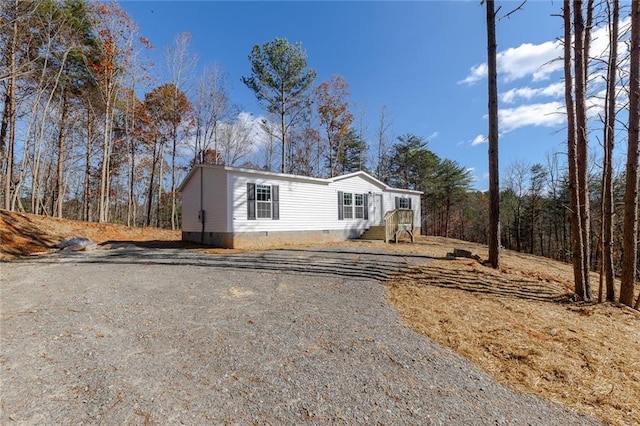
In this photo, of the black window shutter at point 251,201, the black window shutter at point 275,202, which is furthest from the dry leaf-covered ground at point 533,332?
the black window shutter at point 251,201

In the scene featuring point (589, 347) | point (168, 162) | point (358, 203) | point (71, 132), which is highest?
point (71, 132)

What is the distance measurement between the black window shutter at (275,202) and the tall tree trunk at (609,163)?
9.33 meters

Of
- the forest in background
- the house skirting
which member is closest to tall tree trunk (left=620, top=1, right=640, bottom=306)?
the forest in background

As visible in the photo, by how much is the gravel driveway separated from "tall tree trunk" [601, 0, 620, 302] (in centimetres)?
460

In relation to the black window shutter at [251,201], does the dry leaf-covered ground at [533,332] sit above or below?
below

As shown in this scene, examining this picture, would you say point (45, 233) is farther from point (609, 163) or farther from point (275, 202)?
point (609, 163)

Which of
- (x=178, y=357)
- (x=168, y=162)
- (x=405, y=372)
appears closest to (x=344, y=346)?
(x=405, y=372)

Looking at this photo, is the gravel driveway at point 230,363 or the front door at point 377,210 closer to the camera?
the gravel driveway at point 230,363

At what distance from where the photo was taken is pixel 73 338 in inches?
113

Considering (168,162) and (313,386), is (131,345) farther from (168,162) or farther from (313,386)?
(168,162)

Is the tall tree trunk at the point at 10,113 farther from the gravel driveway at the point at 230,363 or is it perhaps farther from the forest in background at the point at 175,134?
the gravel driveway at the point at 230,363

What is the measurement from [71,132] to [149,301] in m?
22.3

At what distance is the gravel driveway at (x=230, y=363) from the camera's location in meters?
1.87

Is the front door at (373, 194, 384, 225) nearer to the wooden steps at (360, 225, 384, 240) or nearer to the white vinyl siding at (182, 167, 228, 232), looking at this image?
the wooden steps at (360, 225, 384, 240)
